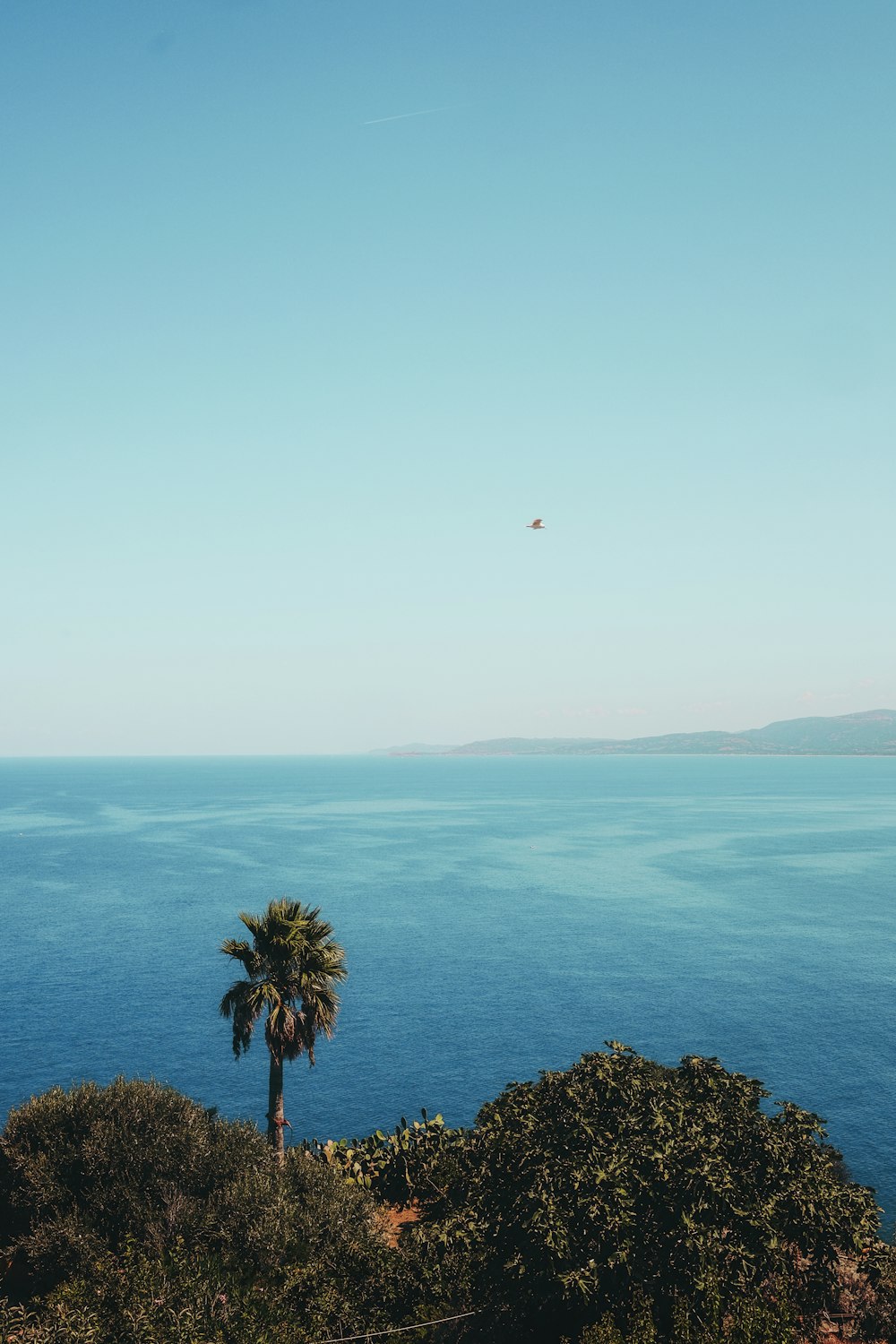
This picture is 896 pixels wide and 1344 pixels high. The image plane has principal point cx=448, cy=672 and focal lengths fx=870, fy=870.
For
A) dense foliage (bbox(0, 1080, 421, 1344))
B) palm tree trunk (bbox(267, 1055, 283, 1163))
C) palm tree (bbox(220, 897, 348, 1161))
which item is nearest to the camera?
dense foliage (bbox(0, 1080, 421, 1344))

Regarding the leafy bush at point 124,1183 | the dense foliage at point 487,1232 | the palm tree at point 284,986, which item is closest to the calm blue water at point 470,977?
the dense foliage at point 487,1232

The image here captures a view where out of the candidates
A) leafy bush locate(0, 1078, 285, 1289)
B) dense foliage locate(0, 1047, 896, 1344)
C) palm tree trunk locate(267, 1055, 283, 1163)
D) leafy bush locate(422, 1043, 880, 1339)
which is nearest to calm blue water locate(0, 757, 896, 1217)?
palm tree trunk locate(267, 1055, 283, 1163)

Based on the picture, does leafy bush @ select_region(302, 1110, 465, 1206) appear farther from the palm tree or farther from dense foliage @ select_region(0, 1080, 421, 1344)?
the palm tree

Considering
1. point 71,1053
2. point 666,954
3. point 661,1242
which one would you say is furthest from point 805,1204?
point 666,954

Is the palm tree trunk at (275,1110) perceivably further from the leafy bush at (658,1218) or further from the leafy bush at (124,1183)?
the leafy bush at (658,1218)

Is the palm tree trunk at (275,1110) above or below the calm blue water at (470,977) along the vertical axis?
above
